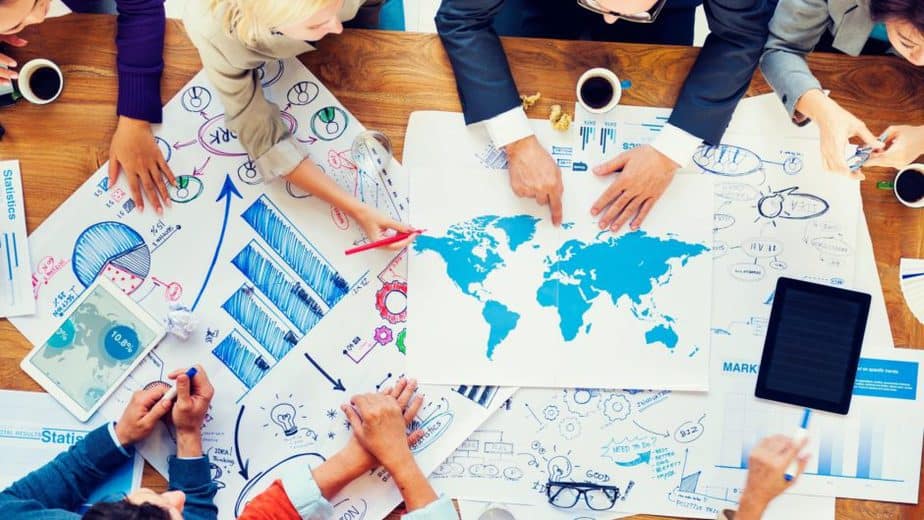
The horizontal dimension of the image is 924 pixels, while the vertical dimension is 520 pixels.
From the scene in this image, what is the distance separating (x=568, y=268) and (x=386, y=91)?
431 millimetres

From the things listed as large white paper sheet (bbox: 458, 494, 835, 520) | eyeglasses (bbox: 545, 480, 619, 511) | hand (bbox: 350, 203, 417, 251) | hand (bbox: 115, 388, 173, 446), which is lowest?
large white paper sheet (bbox: 458, 494, 835, 520)

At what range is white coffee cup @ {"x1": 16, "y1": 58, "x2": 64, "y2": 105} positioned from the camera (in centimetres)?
134

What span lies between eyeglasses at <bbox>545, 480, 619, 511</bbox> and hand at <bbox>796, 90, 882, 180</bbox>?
0.66 meters

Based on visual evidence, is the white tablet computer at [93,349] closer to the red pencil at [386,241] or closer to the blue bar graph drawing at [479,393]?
the red pencil at [386,241]

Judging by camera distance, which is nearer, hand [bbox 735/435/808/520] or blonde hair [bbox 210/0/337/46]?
blonde hair [bbox 210/0/337/46]

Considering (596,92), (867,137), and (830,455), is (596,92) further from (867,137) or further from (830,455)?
(830,455)

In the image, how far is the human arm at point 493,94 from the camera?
1320mm

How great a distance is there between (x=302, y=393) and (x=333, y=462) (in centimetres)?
13

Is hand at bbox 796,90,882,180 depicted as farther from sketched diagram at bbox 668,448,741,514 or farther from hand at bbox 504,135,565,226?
sketched diagram at bbox 668,448,741,514

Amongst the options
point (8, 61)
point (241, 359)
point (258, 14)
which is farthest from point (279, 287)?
point (8, 61)

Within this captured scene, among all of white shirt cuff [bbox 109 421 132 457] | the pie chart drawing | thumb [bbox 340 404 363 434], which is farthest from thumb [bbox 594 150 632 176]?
white shirt cuff [bbox 109 421 132 457]

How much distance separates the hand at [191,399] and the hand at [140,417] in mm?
30

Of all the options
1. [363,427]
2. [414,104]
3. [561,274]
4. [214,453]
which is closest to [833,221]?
[561,274]

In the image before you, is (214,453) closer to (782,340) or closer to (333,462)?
(333,462)
